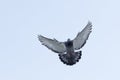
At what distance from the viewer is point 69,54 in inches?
869

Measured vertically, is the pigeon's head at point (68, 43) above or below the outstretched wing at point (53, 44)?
below

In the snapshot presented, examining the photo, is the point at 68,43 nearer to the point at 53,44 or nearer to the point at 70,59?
the point at 70,59

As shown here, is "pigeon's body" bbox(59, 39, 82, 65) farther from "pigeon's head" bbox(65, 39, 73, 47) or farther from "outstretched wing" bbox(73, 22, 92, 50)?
"outstretched wing" bbox(73, 22, 92, 50)

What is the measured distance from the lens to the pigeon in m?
22.1

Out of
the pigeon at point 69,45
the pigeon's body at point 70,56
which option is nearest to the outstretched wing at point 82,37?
the pigeon at point 69,45

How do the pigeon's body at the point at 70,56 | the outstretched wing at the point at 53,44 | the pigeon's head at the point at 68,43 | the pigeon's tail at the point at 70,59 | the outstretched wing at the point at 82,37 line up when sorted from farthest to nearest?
the outstretched wing at the point at 82,37, the outstretched wing at the point at 53,44, the pigeon's head at the point at 68,43, the pigeon's body at the point at 70,56, the pigeon's tail at the point at 70,59

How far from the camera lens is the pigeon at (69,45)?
22095 mm

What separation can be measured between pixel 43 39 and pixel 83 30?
15.2 feet

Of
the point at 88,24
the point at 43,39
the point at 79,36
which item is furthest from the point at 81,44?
the point at 43,39

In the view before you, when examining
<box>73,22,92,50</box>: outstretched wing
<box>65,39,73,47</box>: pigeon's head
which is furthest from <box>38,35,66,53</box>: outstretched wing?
<box>73,22,92,50</box>: outstretched wing

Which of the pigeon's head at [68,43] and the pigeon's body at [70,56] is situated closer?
the pigeon's body at [70,56]

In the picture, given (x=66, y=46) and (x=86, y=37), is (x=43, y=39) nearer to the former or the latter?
(x=66, y=46)

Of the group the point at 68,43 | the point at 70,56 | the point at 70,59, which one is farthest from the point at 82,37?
the point at 70,59

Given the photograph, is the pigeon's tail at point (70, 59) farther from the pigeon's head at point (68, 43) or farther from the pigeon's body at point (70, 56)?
the pigeon's head at point (68, 43)
